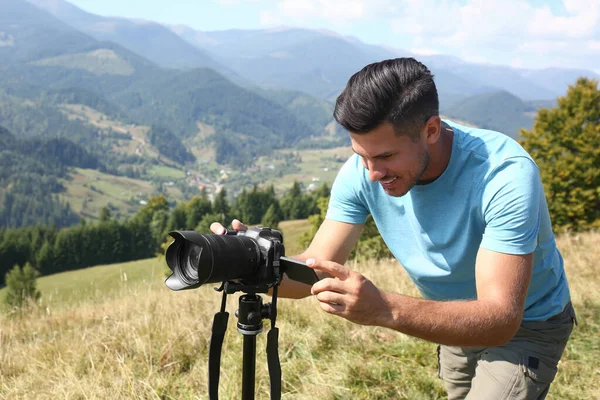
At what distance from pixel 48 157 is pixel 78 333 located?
188038mm

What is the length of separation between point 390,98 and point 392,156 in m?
0.24

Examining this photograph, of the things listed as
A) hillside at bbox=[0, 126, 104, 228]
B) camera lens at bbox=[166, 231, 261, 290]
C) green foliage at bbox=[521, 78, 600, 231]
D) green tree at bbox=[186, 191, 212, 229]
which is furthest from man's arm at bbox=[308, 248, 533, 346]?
hillside at bbox=[0, 126, 104, 228]

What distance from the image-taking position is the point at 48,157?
172 meters

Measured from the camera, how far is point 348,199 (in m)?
2.49

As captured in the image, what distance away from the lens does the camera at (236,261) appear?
1.69 meters

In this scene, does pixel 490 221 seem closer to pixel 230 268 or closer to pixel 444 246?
pixel 444 246

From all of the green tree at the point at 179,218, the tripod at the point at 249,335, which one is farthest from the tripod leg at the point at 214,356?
the green tree at the point at 179,218

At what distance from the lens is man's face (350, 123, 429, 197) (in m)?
2.04

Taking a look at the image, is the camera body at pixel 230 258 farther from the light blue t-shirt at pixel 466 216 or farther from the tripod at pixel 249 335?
the light blue t-shirt at pixel 466 216

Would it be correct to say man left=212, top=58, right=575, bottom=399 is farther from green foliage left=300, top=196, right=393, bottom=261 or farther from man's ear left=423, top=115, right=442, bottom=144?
green foliage left=300, top=196, right=393, bottom=261

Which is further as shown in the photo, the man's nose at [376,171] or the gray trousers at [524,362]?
the gray trousers at [524,362]

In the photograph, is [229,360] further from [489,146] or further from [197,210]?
[197,210]

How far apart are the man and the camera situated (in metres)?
0.20

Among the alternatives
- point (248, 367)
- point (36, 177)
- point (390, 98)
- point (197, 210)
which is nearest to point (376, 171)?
point (390, 98)
